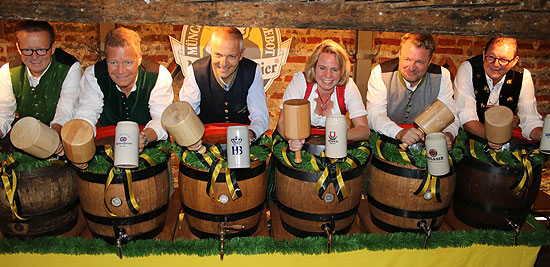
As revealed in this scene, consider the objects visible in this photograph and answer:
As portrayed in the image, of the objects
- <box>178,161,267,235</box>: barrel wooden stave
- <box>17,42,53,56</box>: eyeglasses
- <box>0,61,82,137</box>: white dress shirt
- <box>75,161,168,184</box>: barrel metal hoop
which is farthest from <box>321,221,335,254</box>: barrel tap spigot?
<box>17,42,53,56</box>: eyeglasses

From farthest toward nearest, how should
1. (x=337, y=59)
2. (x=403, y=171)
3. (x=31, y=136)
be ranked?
(x=337, y=59) → (x=403, y=171) → (x=31, y=136)

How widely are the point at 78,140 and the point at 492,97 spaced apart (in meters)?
2.48

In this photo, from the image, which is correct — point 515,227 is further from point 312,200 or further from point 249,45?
point 249,45

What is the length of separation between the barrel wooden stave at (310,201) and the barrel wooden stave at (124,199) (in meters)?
0.63

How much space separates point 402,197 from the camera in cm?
216

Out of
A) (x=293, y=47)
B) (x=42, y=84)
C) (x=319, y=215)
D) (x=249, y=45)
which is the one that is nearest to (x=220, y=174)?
(x=319, y=215)

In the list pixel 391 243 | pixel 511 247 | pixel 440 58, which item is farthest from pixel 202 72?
pixel 440 58

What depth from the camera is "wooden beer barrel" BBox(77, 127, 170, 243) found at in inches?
78.5

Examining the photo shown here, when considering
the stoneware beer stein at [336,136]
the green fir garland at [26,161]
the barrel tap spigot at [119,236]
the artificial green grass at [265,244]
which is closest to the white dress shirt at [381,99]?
the stoneware beer stein at [336,136]

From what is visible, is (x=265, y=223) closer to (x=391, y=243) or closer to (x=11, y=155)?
(x=391, y=243)

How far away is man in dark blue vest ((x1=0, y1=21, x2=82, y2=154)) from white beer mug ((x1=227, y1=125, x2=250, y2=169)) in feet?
3.50

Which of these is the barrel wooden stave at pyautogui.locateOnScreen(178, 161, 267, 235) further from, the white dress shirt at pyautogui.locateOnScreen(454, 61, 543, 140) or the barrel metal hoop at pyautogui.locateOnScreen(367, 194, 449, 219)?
the white dress shirt at pyautogui.locateOnScreen(454, 61, 543, 140)

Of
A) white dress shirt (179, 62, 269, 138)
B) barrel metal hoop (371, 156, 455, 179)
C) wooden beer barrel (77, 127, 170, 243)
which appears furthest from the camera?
white dress shirt (179, 62, 269, 138)

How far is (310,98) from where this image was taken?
255cm
